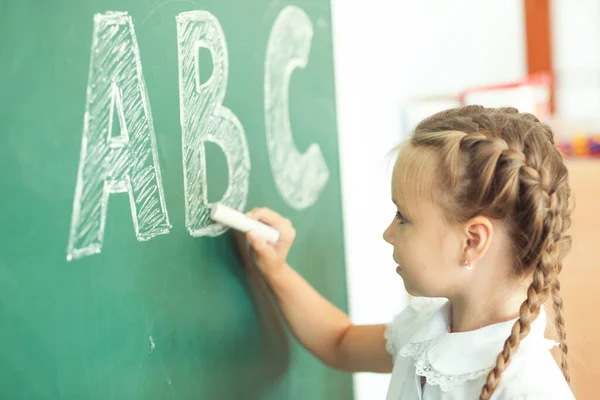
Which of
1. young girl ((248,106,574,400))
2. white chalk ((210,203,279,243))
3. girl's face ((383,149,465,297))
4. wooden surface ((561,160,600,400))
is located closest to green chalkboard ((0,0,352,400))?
white chalk ((210,203,279,243))

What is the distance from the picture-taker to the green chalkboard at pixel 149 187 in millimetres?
701

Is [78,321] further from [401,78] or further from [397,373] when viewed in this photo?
[401,78]

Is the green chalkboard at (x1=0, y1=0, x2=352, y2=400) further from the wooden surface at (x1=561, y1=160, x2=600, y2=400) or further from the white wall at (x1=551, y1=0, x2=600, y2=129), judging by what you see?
the white wall at (x1=551, y1=0, x2=600, y2=129)

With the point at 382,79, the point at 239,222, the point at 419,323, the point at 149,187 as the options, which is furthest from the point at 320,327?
the point at 382,79

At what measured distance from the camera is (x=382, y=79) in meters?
1.64

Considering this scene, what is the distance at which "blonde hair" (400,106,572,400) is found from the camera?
33.4 inches

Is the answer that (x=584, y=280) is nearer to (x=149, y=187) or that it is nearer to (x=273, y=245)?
(x=273, y=245)

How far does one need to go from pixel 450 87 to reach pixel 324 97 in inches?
42.7

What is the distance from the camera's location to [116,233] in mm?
798

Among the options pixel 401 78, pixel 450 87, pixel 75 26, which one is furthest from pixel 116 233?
pixel 450 87

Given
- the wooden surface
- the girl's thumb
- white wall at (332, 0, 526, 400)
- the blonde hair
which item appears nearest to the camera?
the blonde hair

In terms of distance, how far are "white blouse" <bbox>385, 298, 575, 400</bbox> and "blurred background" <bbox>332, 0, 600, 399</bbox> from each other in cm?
26

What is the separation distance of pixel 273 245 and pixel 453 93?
1307mm

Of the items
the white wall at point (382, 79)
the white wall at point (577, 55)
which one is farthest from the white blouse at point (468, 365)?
the white wall at point (577, 55)
